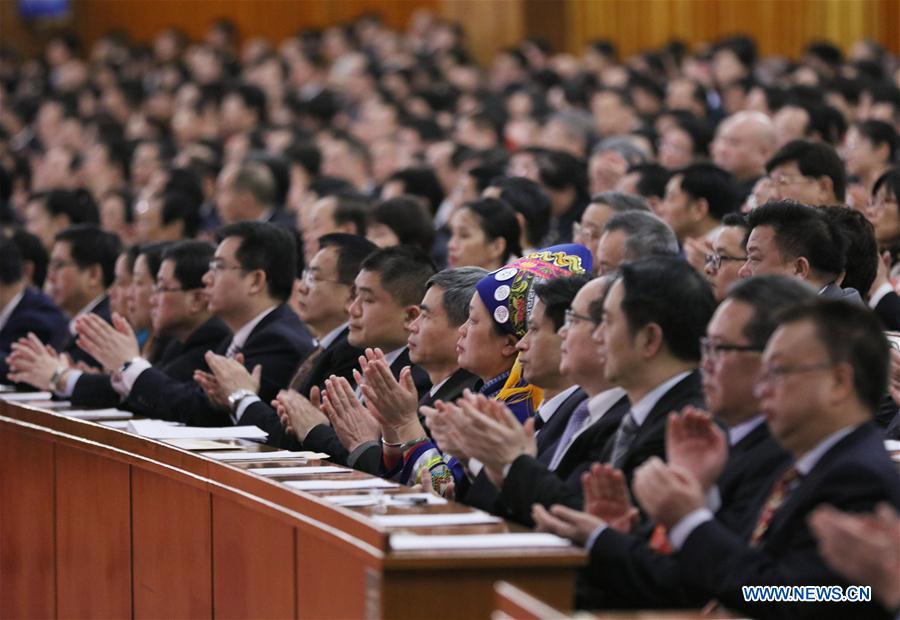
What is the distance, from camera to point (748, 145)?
720cm

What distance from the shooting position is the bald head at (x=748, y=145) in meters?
7.17

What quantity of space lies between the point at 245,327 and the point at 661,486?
282 centimetres

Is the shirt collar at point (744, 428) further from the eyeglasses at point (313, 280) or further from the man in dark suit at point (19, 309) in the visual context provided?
the man in dark suit at point (19, 309)

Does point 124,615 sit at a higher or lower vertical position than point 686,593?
lower

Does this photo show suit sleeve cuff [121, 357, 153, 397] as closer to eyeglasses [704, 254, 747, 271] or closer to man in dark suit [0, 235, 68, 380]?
man in dark suit [0, 235, 68, 380]

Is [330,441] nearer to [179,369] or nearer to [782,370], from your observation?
[179,369]

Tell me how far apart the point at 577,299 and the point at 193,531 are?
3.68ft

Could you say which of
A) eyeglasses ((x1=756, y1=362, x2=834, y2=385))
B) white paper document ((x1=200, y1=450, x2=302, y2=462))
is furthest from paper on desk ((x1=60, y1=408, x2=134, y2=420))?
eyeglasses ((x1=756, y1=362, x2=834, y2=385))

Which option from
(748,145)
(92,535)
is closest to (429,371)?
(92,535)

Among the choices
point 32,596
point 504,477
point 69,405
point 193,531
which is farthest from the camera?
point 69,405

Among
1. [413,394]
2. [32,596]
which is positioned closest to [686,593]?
[413,394]

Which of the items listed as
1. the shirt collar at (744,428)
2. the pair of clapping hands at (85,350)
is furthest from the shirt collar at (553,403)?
the pair of clapping hands at (85,350)

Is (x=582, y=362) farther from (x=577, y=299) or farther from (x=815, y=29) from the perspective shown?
(x=815, y=29)

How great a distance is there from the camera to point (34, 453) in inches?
191
